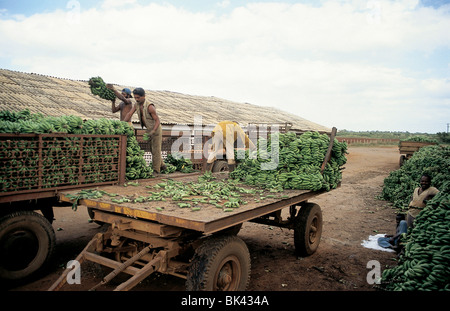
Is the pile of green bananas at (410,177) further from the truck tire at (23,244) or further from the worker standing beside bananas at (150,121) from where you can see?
the truck tire at (23,244)

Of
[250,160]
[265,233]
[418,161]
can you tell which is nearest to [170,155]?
[250,160]

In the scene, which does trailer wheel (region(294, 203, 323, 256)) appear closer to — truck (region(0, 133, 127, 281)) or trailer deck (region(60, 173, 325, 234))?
trailer deck (region(60, 173, 325, 234))

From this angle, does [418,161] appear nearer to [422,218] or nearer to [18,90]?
[422,218]

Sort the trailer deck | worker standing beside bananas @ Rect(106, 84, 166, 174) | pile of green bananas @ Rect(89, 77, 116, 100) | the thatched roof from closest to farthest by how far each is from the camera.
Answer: the trailer deck
worker standing beside bananas @ Rect(106, 84, 166, 174)
pile of green bananas @ Rect(89, 77, 116, 100)
the thatched roof

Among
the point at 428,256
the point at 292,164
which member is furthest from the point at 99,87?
the point at 428,256

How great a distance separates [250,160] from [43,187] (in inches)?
140

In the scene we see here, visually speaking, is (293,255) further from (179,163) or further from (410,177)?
(410,177)

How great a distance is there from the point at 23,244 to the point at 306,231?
14.6ft

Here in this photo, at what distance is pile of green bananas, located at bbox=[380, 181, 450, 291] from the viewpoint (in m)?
3.41

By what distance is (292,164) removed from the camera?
5.55 meters

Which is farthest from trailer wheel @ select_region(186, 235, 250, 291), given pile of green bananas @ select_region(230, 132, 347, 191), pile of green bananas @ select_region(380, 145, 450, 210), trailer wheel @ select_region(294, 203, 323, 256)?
pile of green bananas @ select_region(380, 145, 450, 210)

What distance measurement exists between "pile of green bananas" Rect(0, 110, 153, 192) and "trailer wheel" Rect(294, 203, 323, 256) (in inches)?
122

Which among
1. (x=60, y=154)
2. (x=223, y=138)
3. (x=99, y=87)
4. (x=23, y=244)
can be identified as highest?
(x=99, y=87)

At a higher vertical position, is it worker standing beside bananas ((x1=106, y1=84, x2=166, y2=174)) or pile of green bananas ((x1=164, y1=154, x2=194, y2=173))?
worker standing beside bananas ((x1=106, y1=84, x2=166, y2=174))
